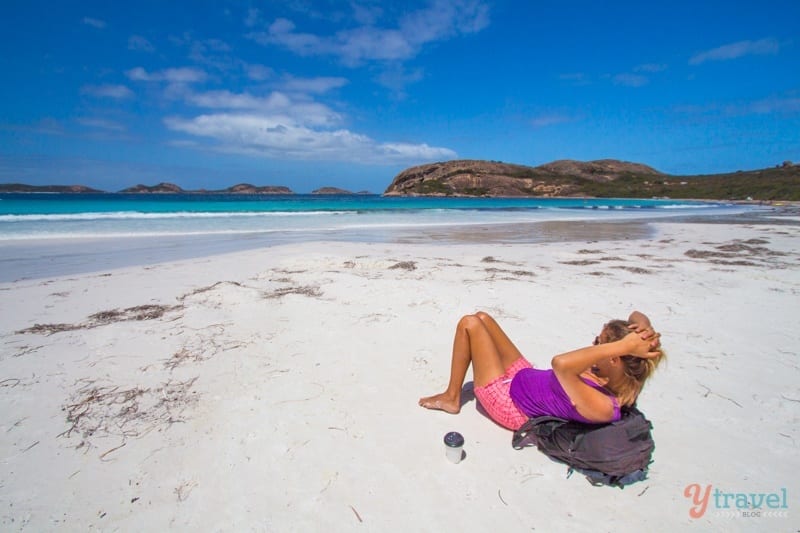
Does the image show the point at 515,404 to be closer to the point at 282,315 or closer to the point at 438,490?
the point at 438,490

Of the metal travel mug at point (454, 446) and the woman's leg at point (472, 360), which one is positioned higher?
the woman's leg at point (472, 360)

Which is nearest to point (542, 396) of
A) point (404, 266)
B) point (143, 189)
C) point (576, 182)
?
point (404, 266)

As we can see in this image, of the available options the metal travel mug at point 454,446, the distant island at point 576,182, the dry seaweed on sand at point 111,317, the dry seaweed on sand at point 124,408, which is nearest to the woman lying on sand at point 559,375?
the metal travel mug at point 454,446

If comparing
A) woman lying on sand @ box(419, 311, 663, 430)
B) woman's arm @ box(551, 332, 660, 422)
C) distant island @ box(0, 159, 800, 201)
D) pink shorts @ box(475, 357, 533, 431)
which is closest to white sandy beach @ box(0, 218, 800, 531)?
pink shorts @ box(475, 357, 533, 431)

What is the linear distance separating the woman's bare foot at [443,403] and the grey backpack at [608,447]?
0.87 m

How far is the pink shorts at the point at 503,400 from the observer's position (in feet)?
10.2

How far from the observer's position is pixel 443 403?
345 cm

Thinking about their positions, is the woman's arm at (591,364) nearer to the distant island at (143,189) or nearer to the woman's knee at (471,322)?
the woman's knee at (471,322)

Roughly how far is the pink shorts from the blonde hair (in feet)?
2.52

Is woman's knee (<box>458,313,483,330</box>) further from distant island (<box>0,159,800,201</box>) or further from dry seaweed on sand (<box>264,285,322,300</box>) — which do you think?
distant island (<box>0,159,800,201</box>)

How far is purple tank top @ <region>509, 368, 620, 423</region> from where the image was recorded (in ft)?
8.83

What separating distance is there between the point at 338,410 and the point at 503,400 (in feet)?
4.73

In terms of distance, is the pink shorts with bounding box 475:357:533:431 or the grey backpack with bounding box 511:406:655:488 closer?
the grey backpack with bounding box 511:406:655:488

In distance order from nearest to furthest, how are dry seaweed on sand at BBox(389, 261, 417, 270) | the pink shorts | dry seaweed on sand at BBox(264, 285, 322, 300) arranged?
the pink shorts < dry seaweed on sand at BBox(264, 285, 322, 300) < dry seaweed on sand at BBox(389, 261, 417, 270)
